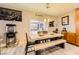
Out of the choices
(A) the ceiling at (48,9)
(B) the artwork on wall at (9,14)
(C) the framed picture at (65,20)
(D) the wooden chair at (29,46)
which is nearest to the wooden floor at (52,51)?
(D) the wooden chair at (29,46)

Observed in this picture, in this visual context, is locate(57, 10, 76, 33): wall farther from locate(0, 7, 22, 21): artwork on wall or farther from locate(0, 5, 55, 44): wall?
locate(0, 7, 22, 21): artwork on wall

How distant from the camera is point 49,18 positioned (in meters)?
1.54

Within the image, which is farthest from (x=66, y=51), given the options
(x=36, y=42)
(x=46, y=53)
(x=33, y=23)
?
(x=33, y=23)

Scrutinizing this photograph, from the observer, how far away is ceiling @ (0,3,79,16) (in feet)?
4.65

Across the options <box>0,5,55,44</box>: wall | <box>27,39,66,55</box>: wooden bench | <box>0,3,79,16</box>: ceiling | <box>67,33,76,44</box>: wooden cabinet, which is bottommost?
<box>27,39,66,55</box>: wooden bench

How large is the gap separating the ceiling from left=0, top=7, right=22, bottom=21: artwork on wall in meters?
0.08

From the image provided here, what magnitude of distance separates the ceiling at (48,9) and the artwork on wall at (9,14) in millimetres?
85

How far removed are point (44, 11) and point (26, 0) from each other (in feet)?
1.24

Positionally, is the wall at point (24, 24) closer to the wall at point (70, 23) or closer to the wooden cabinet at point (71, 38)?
the wall at point (70, 23)

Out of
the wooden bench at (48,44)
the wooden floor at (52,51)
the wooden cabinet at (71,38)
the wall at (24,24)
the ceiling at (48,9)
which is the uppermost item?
the ceiling at (48,9)

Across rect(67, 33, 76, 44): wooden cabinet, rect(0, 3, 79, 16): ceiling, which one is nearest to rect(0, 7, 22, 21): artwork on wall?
rect(0, 3, 79, 16): ceiling

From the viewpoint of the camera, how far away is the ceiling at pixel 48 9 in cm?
142

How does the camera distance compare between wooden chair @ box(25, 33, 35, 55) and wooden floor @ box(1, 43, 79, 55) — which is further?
wooden chair @ box(25, 33, 35, 55)

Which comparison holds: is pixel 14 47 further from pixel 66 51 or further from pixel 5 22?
pixel 66 51
